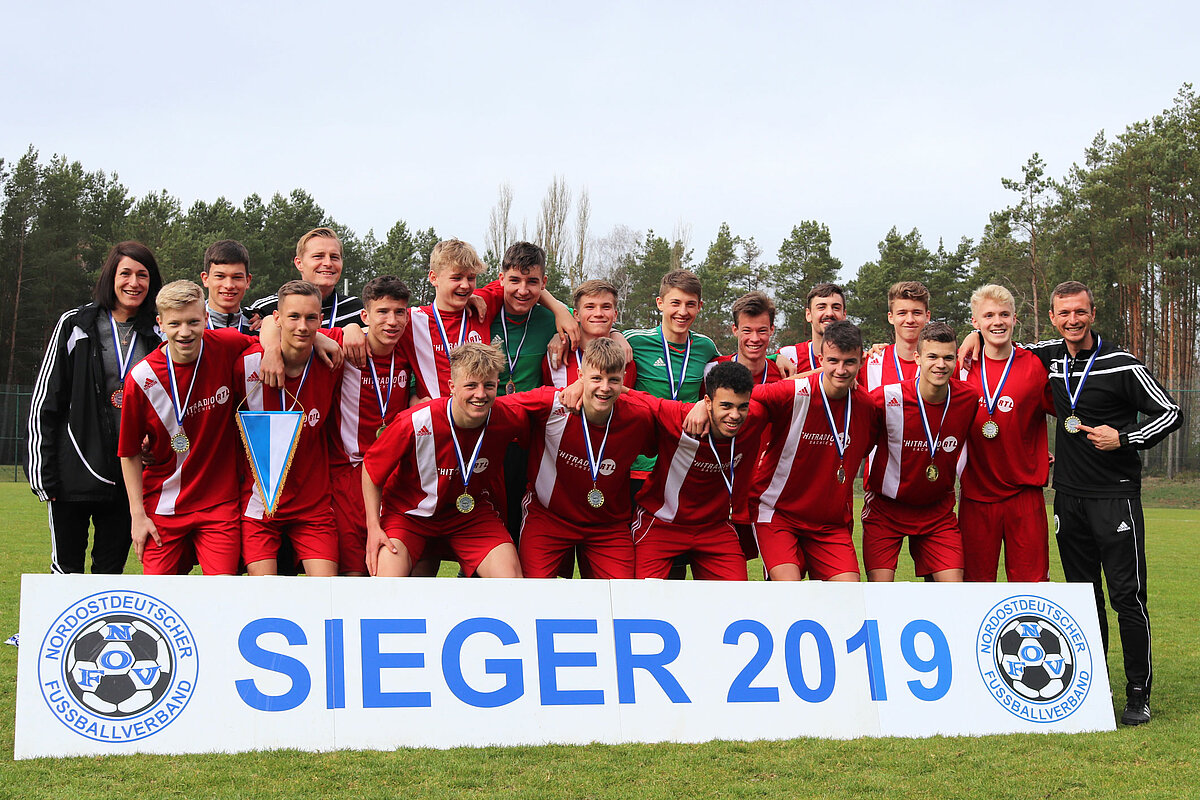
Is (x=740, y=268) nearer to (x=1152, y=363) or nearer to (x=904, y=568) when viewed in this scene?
(x=1152, y=363)

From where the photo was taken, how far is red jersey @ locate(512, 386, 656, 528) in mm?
5438

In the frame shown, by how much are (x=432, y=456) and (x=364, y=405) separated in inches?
26.4

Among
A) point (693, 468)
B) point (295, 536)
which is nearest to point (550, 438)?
point (693, 468)

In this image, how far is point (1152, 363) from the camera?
38.2 m

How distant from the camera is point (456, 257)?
5.75 meters

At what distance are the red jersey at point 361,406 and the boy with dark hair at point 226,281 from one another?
0.83 m

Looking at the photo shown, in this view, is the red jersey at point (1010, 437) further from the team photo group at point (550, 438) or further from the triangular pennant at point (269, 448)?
the triangular pennant at point (269, 448)

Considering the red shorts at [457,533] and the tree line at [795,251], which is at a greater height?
the tree line at [795,251]

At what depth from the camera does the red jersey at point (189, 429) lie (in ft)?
16.8

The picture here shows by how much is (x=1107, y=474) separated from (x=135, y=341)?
217 inches

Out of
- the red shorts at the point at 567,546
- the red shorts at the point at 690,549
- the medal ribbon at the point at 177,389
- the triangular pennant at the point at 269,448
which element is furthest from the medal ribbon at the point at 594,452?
the medal ribbon at the point at 177,389

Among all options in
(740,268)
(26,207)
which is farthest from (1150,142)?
(26,207)

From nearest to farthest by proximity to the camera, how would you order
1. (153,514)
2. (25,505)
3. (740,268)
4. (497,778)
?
(497,778) < (153,514) < (25,505) < (740,268)

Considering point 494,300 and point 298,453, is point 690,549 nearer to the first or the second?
point 494,300
